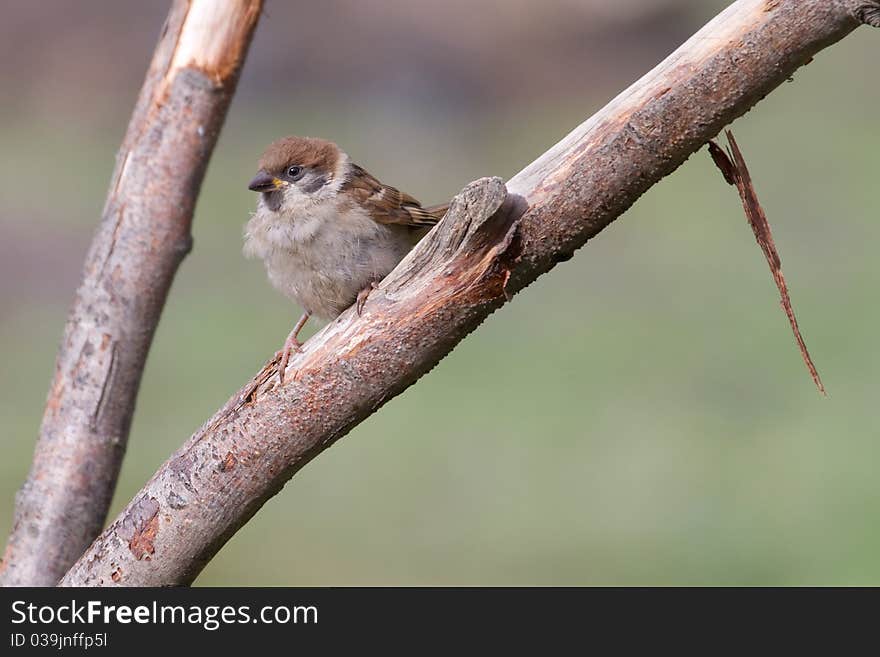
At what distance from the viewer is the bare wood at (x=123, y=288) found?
364cm

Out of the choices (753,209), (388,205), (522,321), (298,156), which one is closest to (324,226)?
(388,205)

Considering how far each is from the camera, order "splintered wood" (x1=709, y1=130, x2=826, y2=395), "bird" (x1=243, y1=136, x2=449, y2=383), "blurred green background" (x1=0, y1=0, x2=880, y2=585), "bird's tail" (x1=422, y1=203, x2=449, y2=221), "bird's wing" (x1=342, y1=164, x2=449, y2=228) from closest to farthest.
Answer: "splintered wood" (x1=709, y1=130, x2=826, y2=395) → "bird" (x1=243, y1=136, x2=449, y2=383) → "bird's wing" (x1=342, y1=164, x2=449, y2=228) → "bird's tail" (x1=422, y1=203, x2=449, y2=221) → "blurred green background" (x1=0, y1=0, x2=880, y2=585)

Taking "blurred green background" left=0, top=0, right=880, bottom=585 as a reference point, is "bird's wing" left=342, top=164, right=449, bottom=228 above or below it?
below

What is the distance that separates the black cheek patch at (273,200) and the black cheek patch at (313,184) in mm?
85

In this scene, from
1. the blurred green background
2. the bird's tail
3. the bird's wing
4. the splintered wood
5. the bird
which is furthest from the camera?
the blurred green background

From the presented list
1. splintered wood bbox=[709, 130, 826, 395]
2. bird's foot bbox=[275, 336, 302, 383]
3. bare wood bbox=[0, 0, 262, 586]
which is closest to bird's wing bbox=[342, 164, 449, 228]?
bare wood bbox=[0, 0, 262, 586]

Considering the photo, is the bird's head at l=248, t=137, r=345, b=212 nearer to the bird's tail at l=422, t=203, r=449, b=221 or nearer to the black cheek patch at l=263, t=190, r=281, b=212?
the black cheek patch at l=263, t=190, r=281, b=212

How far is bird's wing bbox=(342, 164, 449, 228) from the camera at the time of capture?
12.4 ft

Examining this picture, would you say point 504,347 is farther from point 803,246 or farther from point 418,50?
point 418,50

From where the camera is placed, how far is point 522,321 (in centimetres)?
960

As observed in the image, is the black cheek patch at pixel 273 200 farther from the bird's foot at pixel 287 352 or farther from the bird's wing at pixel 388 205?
the bird's foot at pixel 287 352

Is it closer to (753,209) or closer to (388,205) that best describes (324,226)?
(388,205)

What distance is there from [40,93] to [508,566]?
9279 millimetres

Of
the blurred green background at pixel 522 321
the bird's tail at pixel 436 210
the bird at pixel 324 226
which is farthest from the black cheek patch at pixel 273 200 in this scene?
the blurred green background at pixel 522 321
